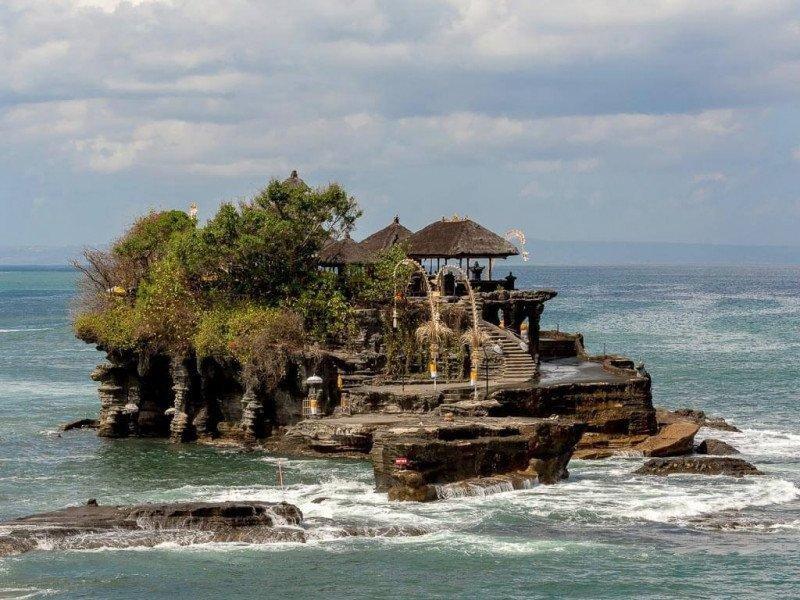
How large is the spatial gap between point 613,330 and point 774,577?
9729cm

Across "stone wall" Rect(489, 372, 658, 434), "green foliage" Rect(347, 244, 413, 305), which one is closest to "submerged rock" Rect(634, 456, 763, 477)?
"stone wall" Rect(489, 372, 658, 434)

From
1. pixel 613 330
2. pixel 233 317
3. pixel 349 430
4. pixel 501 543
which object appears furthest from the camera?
Answer: pixel 613 330

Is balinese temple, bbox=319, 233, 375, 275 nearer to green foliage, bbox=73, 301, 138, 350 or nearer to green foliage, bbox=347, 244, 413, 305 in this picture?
green foliage, bbox=347, 244, 413, 305

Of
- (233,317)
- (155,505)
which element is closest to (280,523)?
(155,505)

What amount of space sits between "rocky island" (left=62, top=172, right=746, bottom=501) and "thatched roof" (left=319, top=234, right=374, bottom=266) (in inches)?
3.2

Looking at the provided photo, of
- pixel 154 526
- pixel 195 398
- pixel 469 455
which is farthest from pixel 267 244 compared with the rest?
pixel 154 526

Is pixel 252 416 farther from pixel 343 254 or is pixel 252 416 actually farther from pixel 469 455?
pixel 469 455

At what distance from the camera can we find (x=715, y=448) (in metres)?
56.5

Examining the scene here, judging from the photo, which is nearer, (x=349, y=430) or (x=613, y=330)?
(x=349, y=430)

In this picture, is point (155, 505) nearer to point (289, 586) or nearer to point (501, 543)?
point (289, 586)

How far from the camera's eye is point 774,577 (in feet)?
125

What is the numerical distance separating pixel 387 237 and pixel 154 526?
3236 cm

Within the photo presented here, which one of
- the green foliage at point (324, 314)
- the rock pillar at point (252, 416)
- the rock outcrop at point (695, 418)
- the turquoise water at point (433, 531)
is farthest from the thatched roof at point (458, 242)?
the turquoise water at point (433, 531)

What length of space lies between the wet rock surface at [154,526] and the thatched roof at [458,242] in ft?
85.6
